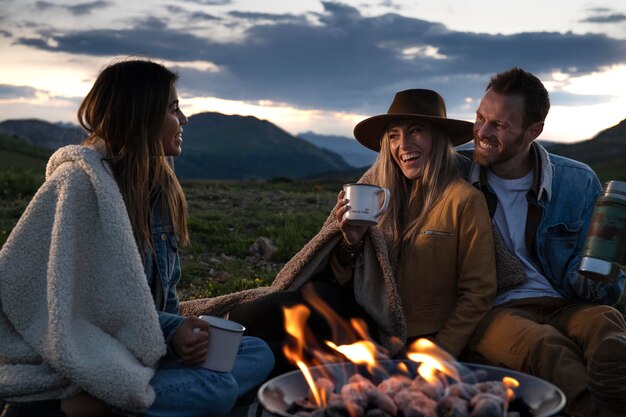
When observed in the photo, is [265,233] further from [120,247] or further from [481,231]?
[120,247]

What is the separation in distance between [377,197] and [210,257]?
6271mm

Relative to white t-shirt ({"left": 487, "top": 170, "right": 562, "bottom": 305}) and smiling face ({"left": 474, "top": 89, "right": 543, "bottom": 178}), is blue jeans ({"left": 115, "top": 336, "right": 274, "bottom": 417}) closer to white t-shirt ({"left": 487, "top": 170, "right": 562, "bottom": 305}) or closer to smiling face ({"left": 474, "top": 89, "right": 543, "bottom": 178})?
white t-shirt ({"left": 487, "top": 170, "right": 562, "bottom": 305})

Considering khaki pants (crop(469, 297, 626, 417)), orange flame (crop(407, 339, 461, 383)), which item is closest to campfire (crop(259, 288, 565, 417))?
orange flame (crop(407, 339, 461, 383))

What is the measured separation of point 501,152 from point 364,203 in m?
1.16

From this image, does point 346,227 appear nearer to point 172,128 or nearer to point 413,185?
point 413,185

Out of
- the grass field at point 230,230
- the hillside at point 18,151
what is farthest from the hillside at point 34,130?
the grass field at point 230,230

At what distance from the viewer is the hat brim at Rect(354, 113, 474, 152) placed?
541 centimetres

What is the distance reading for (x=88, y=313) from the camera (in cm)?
395

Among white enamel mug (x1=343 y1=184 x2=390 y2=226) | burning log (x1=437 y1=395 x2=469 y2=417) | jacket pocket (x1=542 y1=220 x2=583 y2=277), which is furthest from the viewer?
jacket pocket (x1=542 y1=220 x2=583 y2=277)

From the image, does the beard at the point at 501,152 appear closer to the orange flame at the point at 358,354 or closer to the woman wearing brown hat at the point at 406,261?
the woman wearing brown hat at the point at 406,261

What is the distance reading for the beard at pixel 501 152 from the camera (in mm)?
5211

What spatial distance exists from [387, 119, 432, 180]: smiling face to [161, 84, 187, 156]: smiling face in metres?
1.60

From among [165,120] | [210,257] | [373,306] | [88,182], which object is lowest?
[210,257]

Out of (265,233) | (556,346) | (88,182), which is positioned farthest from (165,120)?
(265,233)
